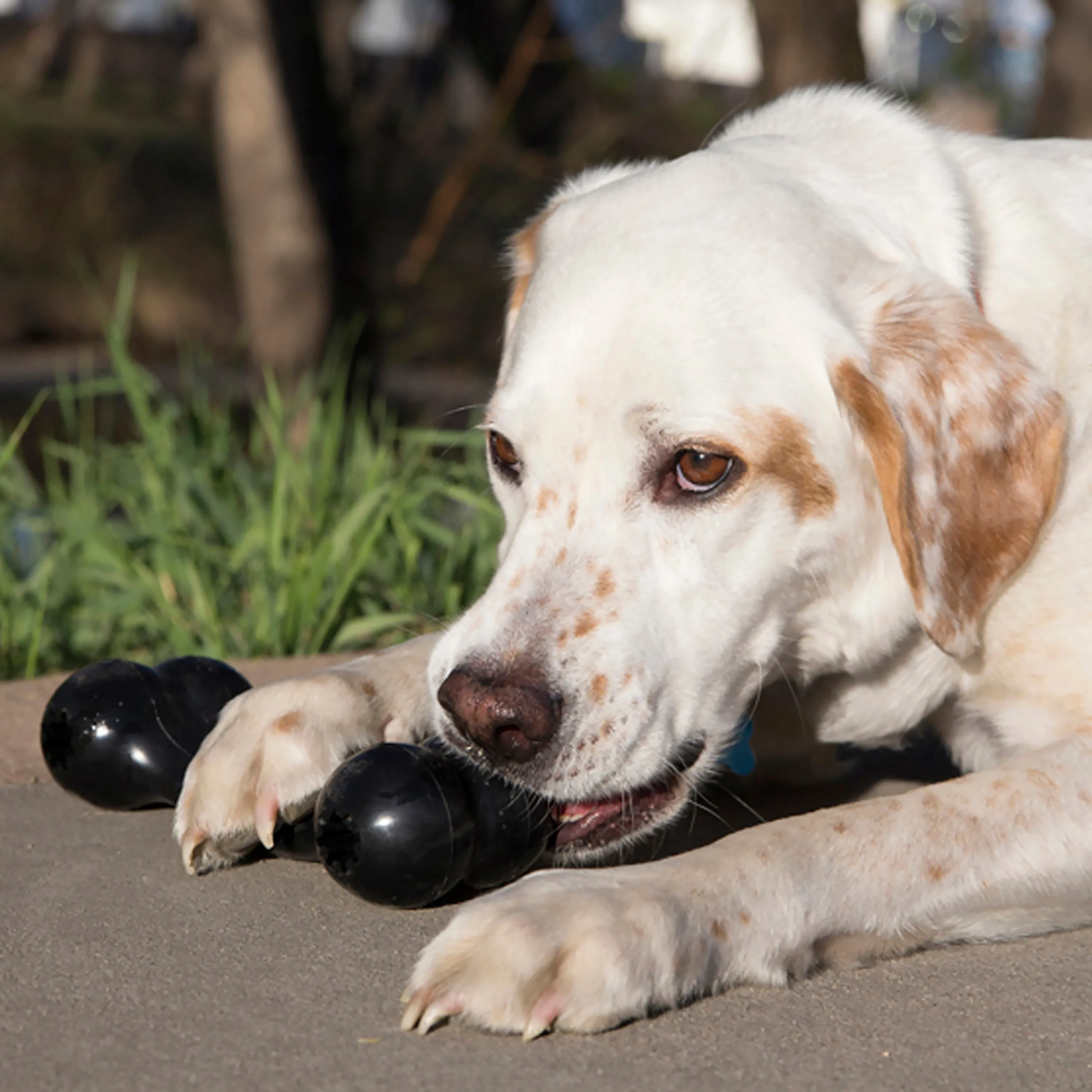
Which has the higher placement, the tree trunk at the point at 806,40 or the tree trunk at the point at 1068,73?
the tree trunk at the point at 806,40

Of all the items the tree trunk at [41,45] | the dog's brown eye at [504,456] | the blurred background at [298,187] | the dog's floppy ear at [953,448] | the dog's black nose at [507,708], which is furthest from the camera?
the tree trunk at [41,45]

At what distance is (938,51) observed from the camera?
2120 cm

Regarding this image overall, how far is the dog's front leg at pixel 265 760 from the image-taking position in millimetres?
2365

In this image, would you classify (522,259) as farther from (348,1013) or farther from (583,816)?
(348,1013)

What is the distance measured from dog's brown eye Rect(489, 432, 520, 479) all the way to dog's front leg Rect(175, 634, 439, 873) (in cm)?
41

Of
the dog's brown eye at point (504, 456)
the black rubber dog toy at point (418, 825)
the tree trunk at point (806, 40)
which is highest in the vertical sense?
the dog's brown eye at point (504, 456)

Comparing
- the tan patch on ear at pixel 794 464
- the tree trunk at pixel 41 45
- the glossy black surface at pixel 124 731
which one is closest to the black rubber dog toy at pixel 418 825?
the glossy black surface at pixel 124 731

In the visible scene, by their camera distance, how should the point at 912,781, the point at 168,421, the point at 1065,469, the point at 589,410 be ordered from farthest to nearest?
the point at 168,421, the point at 912,781, the point at 1065,469, the point at 589,410

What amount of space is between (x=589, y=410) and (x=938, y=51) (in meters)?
20.7

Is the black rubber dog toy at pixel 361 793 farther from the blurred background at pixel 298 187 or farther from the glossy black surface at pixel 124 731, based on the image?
the blurred background at pixel 298 187

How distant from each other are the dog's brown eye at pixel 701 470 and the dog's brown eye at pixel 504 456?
292 mm

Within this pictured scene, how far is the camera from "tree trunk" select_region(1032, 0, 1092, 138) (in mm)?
6648

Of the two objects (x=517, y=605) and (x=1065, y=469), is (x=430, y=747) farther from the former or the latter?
(x=1065, y=469)

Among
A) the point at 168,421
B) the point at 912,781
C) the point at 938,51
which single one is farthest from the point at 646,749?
the point at 938,51
